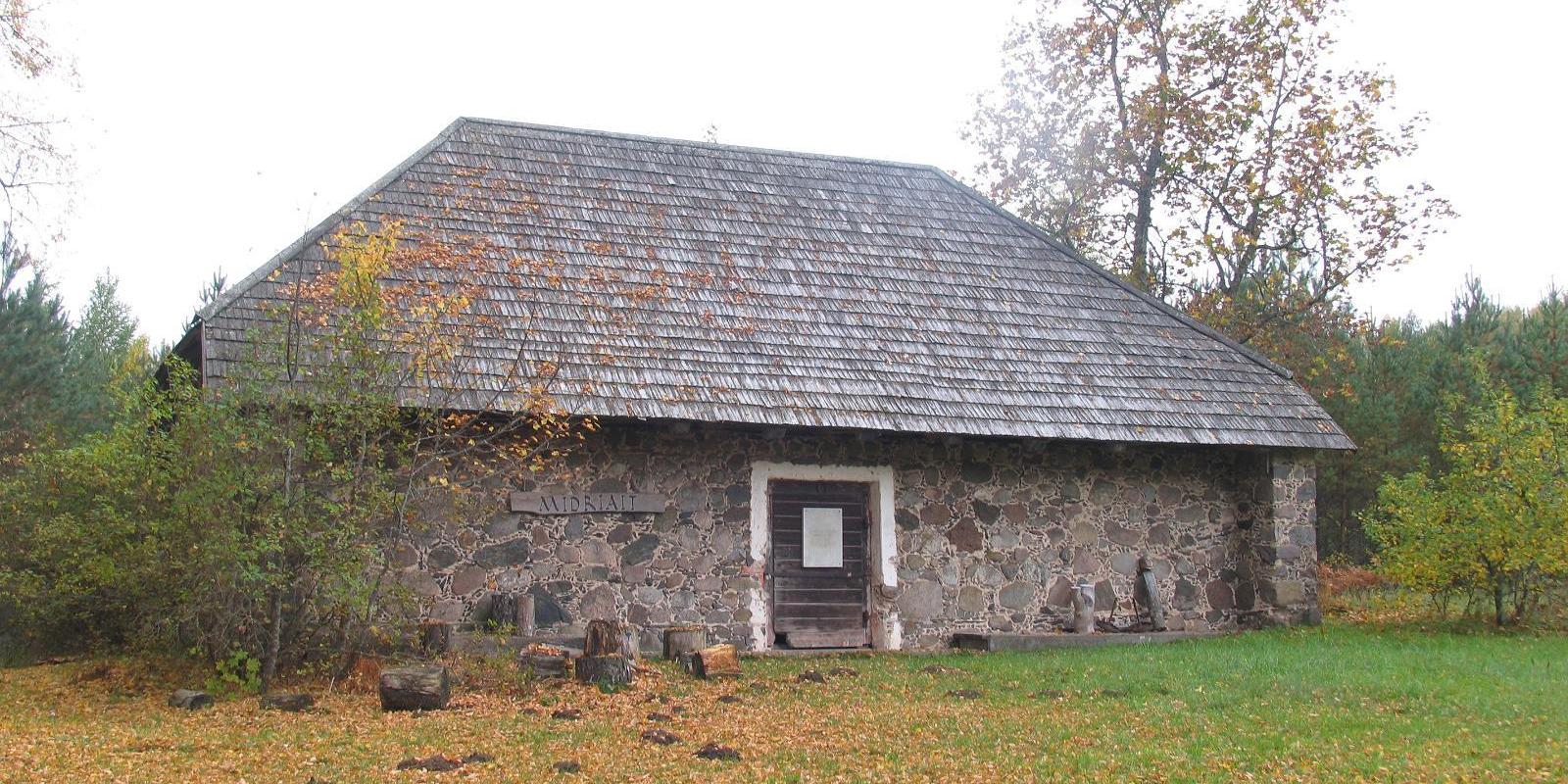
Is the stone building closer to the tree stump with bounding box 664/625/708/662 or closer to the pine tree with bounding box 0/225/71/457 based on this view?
the tree stump with bounding box 664/625/708/662

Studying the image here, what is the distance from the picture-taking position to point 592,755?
6562 millimetres

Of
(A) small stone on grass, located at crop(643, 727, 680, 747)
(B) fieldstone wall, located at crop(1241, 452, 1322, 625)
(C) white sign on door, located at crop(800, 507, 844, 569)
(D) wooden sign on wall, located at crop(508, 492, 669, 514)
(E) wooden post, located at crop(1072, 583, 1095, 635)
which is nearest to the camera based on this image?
(A) small stone on grass, located at crop(643, 727, 680, 747)

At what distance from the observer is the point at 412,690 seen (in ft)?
25.7

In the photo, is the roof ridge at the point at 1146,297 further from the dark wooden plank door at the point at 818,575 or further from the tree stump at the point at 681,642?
the tree stump at the point at 681,642

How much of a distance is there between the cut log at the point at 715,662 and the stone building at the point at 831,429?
159cm

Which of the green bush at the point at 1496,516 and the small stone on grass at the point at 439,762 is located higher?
the green bush at the point at 1496,516

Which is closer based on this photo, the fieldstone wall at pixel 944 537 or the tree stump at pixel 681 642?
the tree stump at pixel 681 642

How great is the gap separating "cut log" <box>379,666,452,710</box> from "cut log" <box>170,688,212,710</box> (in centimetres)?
107

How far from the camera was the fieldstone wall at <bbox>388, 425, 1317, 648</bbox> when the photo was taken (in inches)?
422

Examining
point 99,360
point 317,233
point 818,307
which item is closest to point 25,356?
point 99,360

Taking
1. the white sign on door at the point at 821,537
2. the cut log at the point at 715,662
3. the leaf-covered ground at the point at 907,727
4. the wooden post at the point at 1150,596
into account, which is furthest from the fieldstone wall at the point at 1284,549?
the cut log at the point at 715,662

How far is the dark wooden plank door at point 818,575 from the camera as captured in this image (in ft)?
38.0

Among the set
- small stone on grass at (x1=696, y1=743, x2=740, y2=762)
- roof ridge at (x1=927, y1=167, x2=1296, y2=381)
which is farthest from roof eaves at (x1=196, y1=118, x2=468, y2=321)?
roof ridge at (x1=927, y1=167, x2=1296, y2=381)

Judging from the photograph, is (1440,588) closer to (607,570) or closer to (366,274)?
(607,570)
